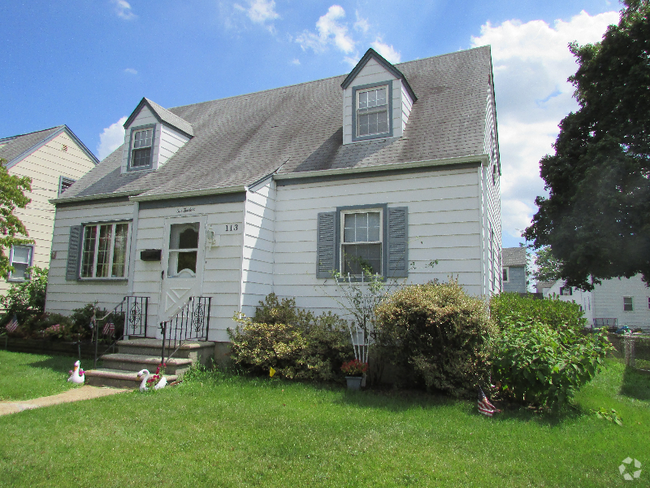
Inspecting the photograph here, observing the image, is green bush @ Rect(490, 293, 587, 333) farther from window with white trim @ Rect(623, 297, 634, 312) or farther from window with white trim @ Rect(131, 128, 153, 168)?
window with white trim @ Rect(623, 297, 634, 312)

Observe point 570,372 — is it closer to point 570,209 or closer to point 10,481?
point 10,481

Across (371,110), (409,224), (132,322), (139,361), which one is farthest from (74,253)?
(409,224)

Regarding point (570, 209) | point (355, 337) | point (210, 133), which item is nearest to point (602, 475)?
point (355, 337)

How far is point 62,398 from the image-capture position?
6453 millimetres

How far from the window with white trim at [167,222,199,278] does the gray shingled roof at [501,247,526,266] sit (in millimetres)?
38037

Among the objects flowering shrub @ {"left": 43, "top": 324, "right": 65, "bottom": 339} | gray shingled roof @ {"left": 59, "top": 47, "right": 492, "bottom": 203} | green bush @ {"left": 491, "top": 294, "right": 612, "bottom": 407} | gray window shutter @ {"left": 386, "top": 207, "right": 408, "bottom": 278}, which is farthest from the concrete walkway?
green bush @ {"left": 491, "top": 294, "right": 612, "bottom": 407}

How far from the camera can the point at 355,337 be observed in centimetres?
805

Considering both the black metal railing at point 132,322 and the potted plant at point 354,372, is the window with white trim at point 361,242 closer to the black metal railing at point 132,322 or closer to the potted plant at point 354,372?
the potted plant at point 354,372

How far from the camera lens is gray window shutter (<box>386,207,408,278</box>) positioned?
8398 millimetres

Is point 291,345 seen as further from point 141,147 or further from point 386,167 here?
point 141,147

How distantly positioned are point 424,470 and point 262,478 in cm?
140

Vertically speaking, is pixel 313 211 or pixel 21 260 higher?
pixel 313 211

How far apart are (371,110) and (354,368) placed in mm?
5811

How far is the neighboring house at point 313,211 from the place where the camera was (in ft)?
27.3
